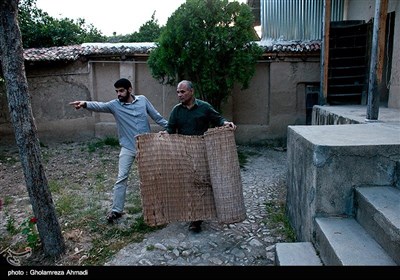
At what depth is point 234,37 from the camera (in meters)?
7.59

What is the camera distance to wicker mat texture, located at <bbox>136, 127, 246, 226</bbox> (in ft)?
10.8

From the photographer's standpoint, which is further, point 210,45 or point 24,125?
point 210,45

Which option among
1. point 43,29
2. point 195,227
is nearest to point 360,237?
point 195,227

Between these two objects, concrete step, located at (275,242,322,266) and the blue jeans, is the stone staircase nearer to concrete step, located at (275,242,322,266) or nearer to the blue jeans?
concrete step, located at (275,242,322,266)

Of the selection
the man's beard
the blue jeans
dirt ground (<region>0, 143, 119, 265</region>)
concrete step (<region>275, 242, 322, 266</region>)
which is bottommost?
dirt ground (<region>0, 143, 119, 265</region>)

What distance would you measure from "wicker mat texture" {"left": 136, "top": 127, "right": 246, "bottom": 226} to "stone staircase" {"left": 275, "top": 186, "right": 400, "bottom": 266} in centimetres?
77

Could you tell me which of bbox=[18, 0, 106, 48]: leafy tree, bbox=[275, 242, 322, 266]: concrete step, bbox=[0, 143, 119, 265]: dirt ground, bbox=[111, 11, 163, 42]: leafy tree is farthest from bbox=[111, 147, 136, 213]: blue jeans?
bbox=[111, 11, 163, 42]: leafy tree

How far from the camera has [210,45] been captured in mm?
7676

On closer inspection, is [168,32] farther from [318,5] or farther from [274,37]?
[318,5]

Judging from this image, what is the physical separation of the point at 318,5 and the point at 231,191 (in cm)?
813

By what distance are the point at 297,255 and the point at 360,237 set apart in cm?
51

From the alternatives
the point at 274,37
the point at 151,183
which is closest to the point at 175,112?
the point at 151,183

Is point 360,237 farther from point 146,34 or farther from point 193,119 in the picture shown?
point 146,34
